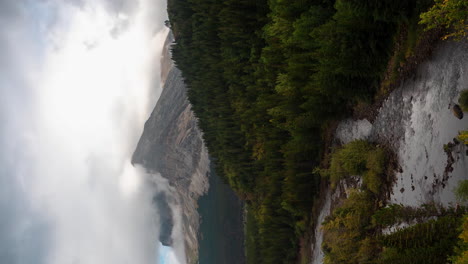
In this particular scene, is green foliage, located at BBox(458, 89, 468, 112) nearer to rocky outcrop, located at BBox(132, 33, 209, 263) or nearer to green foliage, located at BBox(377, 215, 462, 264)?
green foliage, located at BBox(377, 215, 462, 264)

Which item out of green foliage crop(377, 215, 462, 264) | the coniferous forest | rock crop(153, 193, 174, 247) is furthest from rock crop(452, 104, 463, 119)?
rock crop(153, 193, 174, 247)

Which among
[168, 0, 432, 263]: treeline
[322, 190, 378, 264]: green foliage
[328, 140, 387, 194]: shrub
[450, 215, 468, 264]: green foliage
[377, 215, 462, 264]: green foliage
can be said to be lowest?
[450, 215, 468, 264]: green foliage

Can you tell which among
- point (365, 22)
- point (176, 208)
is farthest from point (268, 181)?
point (176, 208)

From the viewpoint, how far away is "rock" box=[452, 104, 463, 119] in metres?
10.0

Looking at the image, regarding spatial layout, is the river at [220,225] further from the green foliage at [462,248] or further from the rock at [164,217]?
the green foliage at [462,248]

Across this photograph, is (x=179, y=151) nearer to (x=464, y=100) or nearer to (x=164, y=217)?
(x=164, y=217)

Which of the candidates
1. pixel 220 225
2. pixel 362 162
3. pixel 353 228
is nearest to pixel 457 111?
pixel 362 162

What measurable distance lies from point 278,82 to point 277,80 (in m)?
0.19

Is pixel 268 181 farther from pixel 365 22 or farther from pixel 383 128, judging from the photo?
pixel 365 22

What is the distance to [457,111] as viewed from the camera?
33.2ft

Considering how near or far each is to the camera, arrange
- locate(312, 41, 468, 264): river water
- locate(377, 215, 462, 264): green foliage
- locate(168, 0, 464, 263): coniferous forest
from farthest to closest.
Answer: locate(168, 0, 464, 263): coniferous forest < locate(312, 41, 468, 264): river water < locate(377, 215, 462, 264): green foliage

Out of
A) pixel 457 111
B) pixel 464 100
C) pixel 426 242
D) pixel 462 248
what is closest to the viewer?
pixel 462 248

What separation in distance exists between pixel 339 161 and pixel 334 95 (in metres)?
3.08

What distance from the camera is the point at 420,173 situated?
11.9m
